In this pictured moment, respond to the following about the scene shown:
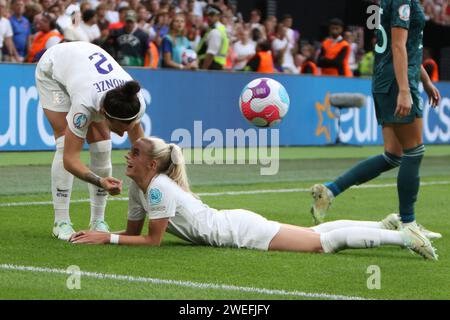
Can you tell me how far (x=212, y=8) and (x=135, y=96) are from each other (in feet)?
45.1

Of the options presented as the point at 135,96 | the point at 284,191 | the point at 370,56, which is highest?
the point at 135,96

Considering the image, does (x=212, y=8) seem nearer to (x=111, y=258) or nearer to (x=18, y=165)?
(x=18, y=165)

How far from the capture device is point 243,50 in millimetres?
22781

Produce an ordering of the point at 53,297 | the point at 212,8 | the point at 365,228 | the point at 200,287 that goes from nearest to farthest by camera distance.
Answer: the point at 53,297 < the point at 200,287 < the point at 365,228 < the point at 212,8

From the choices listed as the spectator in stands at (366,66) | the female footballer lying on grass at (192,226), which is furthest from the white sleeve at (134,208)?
the spectator in stands at (366,66)

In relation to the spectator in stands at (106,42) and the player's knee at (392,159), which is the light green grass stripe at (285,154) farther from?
the player's knee at (392,159)

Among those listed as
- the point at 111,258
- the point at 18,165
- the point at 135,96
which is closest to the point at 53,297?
the point at 111,258

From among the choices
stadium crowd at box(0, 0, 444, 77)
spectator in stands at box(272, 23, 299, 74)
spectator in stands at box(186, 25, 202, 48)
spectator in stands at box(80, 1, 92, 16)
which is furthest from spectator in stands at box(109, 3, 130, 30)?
spectator in stands at box(272, 23, 299, 74)

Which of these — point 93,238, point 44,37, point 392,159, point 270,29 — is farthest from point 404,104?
point 270,29

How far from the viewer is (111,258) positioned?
706 cm

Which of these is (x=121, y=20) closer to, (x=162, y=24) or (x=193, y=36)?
(x=162, y=24)

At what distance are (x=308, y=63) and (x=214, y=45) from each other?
3.81 metres

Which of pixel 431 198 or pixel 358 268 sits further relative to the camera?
pixel 431 198

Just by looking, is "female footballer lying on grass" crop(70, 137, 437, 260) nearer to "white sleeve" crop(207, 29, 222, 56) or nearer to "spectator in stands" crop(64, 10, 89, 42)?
"spectator in stands" crop(64, 10, 89, 42)
